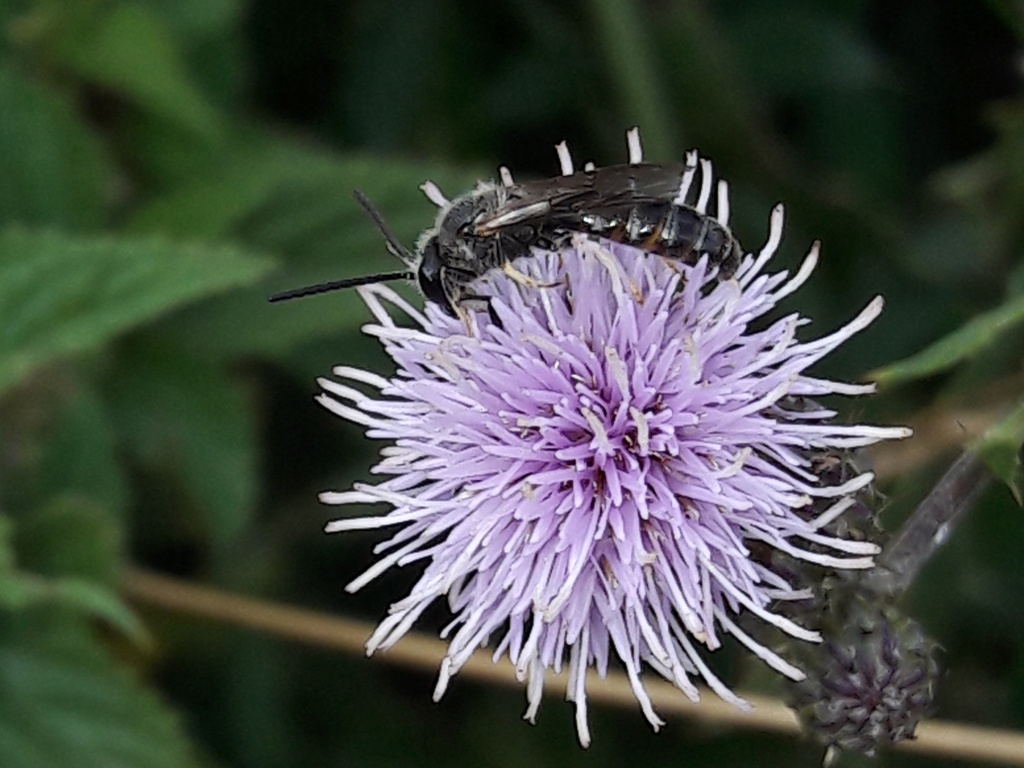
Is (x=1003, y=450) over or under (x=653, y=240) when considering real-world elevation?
under

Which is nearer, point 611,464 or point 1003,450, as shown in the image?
point 1003,450

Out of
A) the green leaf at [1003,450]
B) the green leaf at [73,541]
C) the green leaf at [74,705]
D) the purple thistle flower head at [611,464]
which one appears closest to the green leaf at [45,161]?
the green leaf at [73,541]

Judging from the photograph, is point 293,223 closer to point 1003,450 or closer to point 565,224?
point 565,224

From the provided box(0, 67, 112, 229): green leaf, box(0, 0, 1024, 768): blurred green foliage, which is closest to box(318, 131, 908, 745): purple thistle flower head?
box(0, 0, 1024, 768): blurred green foliage

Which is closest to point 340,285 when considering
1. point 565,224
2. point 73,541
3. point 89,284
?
point 565,224

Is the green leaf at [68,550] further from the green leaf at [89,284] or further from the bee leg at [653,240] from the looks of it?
the bee leg at [653,240]

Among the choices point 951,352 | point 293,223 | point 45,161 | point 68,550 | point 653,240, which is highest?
point 45,161

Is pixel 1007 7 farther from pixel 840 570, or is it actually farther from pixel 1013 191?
pixel 840 570

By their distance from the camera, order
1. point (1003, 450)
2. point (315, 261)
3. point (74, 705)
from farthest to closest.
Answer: point (315, 261) < point (74, 705) < point (1003, 450)
